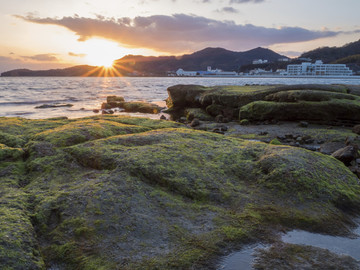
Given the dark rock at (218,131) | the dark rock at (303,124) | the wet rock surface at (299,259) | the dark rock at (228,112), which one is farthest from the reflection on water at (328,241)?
the dark rock at (228,112)

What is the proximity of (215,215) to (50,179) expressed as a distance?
4.63 m

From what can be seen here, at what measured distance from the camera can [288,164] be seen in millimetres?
8836

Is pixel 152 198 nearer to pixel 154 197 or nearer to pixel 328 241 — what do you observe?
pixel 154 197

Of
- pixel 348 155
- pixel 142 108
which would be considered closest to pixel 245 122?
pixel 348 155

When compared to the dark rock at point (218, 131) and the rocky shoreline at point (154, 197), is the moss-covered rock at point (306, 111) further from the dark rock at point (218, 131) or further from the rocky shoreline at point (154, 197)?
the rocky shoreline at point (154, 197)

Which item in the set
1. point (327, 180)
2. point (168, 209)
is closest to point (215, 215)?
point (168, 209)

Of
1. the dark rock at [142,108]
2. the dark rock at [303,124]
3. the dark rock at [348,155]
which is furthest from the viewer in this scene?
the dark rock at [142,108]

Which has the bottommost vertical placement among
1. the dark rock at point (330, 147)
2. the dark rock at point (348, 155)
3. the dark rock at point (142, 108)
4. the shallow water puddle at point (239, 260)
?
the dark rock at point (142, 108)

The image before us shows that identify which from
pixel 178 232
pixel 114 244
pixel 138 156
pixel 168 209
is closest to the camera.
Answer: pixel 114 244

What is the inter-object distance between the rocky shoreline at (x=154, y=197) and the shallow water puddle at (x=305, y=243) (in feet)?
0.68

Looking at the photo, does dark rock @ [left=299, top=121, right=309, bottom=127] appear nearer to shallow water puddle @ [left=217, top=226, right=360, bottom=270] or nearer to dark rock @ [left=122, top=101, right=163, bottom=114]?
shallow water puddle @ [left=217, top=226, right=360, bottom=270]

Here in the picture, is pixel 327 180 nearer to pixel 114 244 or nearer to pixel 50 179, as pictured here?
pixel 114 244

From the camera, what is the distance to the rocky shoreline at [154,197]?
5.43m

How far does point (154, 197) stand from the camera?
7062 mm
